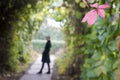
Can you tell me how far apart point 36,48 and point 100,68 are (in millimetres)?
33066

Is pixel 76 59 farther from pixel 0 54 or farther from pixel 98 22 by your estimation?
pixel 98 22

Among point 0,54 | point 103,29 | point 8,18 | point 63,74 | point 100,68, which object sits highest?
point 103,29

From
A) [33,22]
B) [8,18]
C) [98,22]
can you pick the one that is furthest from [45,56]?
[98,22]

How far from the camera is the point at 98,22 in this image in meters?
2.74

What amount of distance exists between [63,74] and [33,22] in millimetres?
7912

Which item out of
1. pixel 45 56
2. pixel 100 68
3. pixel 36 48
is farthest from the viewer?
pixel 36 48

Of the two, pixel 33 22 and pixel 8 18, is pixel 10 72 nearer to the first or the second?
pixel 8 18

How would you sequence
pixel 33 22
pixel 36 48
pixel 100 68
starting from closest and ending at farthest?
pixel 100 68 < pixel 33 22 < pixel 36 48

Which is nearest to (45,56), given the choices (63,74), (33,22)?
(63,74)

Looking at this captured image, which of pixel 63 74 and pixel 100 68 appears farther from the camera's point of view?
pixel 63 74

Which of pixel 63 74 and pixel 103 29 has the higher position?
pixel 103 29

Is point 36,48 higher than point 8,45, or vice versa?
point 8,45

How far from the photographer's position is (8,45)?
1343cm

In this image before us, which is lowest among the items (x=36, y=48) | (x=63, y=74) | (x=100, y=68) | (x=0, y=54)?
(x=36, y=48)
